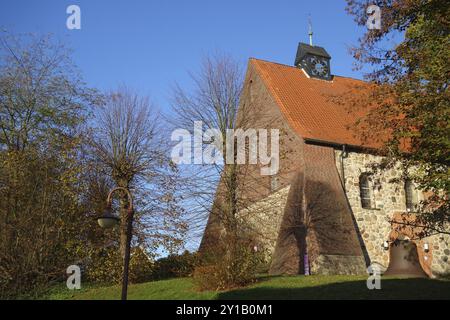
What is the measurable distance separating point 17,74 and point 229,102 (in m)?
9.47

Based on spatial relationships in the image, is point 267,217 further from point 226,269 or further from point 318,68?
Result: point 318,68

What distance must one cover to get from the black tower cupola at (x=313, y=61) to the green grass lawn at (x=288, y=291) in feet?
49.3

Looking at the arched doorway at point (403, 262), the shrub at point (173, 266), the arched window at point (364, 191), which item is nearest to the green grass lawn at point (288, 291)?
the shrub at point (173, 266)

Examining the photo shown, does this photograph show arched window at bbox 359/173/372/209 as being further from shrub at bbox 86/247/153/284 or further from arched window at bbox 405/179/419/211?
shrub at bbox 86/247/153/284

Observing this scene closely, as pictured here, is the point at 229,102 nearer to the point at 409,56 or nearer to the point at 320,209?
the point at 320,209

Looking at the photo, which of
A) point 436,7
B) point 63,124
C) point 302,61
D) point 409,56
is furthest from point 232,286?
point 302,61

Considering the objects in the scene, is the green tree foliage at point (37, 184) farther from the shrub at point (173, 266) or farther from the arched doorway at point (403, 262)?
the arched doorway at point (403, 262)

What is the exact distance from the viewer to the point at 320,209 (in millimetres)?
18703

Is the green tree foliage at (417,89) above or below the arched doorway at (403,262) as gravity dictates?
above

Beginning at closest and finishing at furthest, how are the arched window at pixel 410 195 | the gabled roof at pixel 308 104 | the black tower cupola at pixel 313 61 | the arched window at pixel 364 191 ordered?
the gabled roof at pixel 308 104
the arched window at pixel 364 191
the arched window at pixel 410 195
the black tower cupola at pixel 313 61

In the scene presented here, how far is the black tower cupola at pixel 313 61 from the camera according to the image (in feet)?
88.9

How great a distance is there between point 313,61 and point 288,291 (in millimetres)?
17814

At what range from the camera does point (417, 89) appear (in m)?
11.5

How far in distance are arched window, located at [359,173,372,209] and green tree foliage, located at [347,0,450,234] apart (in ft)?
26.6
